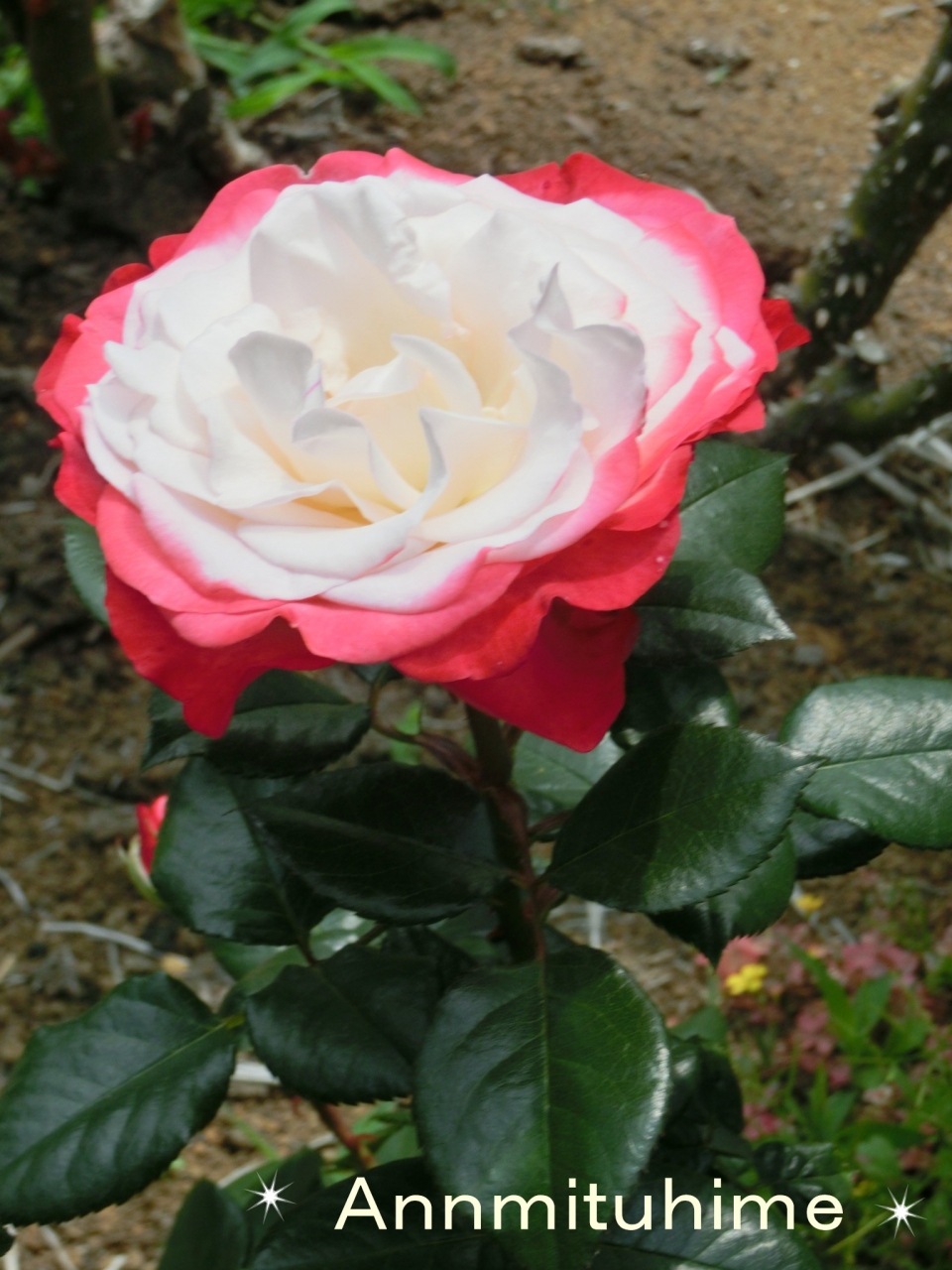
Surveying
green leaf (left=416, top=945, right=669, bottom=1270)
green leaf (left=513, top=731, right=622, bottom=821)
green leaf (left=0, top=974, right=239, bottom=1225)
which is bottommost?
green leaf (left=0, top=974, right=239, bottom=1225)

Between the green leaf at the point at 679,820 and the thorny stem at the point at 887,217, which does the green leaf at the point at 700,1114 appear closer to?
the green leaf at the point at 679,820

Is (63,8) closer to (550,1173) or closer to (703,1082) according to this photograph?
(703,1082)

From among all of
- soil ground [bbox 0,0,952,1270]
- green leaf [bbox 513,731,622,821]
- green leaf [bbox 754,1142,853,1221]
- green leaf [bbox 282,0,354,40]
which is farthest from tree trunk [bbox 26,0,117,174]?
green leaf [bbox 754,1142,853,1221]

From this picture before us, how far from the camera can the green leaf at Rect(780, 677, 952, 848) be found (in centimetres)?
54

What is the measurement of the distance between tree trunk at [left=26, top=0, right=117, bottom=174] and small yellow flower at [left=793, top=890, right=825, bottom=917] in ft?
5.41

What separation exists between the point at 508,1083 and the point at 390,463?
238mm

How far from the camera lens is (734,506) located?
0.60 metres

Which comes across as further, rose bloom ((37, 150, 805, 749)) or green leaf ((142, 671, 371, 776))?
green leaf ((142, 671, 371, 776))

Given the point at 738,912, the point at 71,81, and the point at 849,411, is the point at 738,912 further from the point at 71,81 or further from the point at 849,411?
the point at 71,81

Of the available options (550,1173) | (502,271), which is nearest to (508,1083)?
(550,1173)

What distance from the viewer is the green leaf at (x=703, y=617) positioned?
48cm

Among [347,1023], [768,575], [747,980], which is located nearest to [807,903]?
[747,980]

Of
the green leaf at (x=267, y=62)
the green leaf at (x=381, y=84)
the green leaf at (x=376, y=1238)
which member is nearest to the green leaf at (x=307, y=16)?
the green leaf at (x=267, y=62)

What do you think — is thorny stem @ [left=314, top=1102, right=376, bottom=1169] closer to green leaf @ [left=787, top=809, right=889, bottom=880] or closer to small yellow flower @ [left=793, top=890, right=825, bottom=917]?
green leaf @ [left=787, top=809, right=889, bottom=880]
